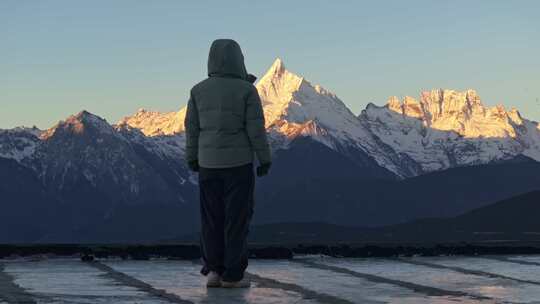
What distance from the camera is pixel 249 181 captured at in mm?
13953

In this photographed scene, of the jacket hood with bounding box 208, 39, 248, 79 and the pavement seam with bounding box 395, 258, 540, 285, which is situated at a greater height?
the jacket hood with bounding box 208, 39, 248, 79

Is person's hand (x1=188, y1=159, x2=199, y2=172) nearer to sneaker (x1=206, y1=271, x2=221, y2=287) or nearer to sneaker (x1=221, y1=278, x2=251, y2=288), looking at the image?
sneaker (x1=206, y1=271, x2=221, y2=287)

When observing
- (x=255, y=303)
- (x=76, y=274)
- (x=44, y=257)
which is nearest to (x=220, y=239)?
(x=76, y=274)

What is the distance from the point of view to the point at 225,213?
14102 millimetres

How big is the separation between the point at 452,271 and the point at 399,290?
13.3ft

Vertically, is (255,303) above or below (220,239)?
below

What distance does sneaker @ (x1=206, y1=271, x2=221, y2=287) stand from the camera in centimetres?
1322

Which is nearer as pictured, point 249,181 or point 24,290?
point 24,290

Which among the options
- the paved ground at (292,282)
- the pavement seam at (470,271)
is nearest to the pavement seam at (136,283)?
the paved ground at (292,282)

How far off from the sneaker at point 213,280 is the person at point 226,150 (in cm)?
29

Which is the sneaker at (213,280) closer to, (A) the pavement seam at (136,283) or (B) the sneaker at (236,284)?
(B) the sneaker at (236,284)

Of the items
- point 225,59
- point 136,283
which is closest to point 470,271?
point 225,59

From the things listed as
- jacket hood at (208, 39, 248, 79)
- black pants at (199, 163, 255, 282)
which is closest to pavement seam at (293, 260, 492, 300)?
black pants at (199, 163, 255, 282)

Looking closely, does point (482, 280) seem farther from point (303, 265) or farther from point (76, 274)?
point (76, 274)
